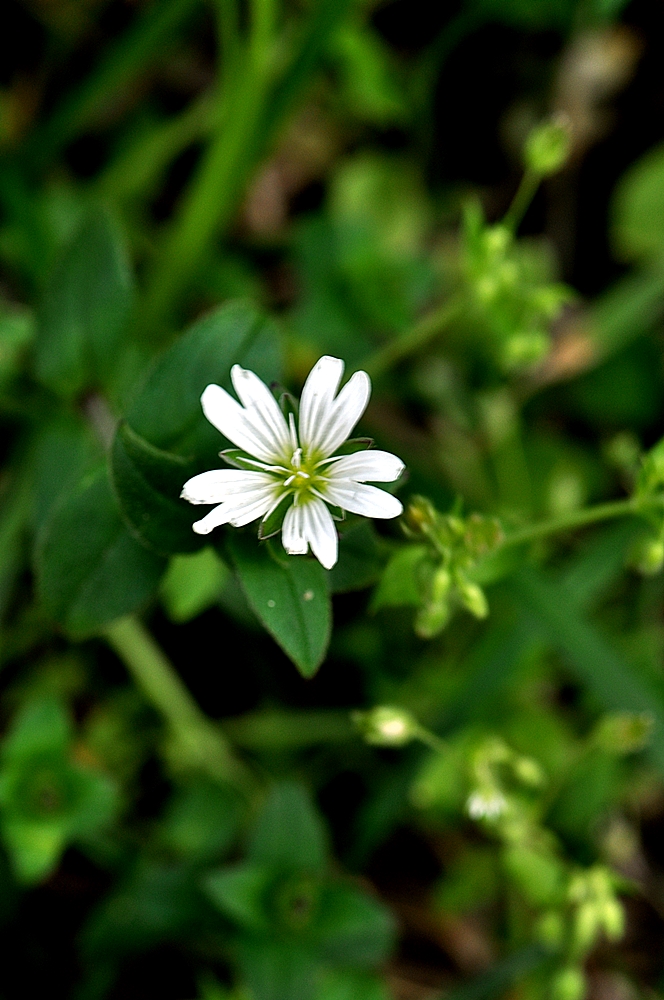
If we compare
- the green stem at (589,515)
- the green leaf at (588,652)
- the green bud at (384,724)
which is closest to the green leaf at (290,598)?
the green stem at (589,515)

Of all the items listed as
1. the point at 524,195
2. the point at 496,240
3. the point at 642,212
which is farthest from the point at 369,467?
the point at 642,212

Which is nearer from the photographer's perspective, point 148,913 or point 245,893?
point 245,893

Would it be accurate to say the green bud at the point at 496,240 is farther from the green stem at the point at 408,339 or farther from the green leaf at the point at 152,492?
the green leaf at the point at 152,492

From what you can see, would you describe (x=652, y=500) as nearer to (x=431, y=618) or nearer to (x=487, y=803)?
(x=431, y=618)

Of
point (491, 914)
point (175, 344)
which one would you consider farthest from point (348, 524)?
point (491, 914)

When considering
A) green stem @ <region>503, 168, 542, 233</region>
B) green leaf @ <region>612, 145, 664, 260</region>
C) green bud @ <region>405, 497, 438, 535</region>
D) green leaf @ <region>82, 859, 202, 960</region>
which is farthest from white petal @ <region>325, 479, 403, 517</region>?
green leaf @ <region>612, 145, 664, 260</region>

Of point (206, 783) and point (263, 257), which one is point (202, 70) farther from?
point (206, 783)

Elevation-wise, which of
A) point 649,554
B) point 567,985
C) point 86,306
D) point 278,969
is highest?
point 86,306
